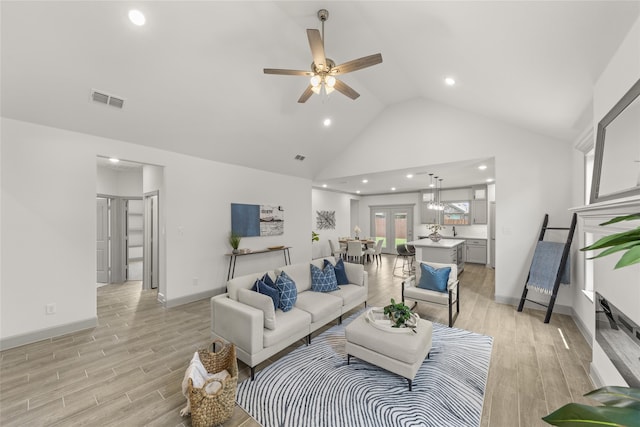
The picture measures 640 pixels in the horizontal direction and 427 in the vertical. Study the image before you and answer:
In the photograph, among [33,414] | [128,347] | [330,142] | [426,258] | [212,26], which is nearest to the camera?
[33,414]

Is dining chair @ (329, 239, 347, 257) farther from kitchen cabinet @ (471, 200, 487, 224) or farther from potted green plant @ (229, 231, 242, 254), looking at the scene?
kitchen cabinet @ (471, 200, 487, 224)

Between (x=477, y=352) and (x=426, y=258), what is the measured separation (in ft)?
11.4

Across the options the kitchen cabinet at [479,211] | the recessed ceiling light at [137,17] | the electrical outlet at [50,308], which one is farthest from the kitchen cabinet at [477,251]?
the electrical outlet at [50,308]

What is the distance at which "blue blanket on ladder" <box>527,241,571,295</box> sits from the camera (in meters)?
3.77

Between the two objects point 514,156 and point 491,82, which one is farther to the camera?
point 514,156

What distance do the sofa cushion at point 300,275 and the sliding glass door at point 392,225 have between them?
6535mm

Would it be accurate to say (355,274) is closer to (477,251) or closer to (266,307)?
(266,307)

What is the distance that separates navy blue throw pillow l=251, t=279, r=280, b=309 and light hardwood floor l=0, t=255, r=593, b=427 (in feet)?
2.09

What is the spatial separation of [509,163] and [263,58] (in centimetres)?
420

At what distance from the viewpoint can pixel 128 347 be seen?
3.00 metres

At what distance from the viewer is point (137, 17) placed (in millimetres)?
2480

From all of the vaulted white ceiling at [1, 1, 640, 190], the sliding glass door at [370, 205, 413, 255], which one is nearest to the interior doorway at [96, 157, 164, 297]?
the vaulted white ceiling at [1, 1, 640, 190]

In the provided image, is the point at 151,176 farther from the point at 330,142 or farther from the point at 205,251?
the point at 330,142

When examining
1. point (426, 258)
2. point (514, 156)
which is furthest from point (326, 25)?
point (426, 258)
